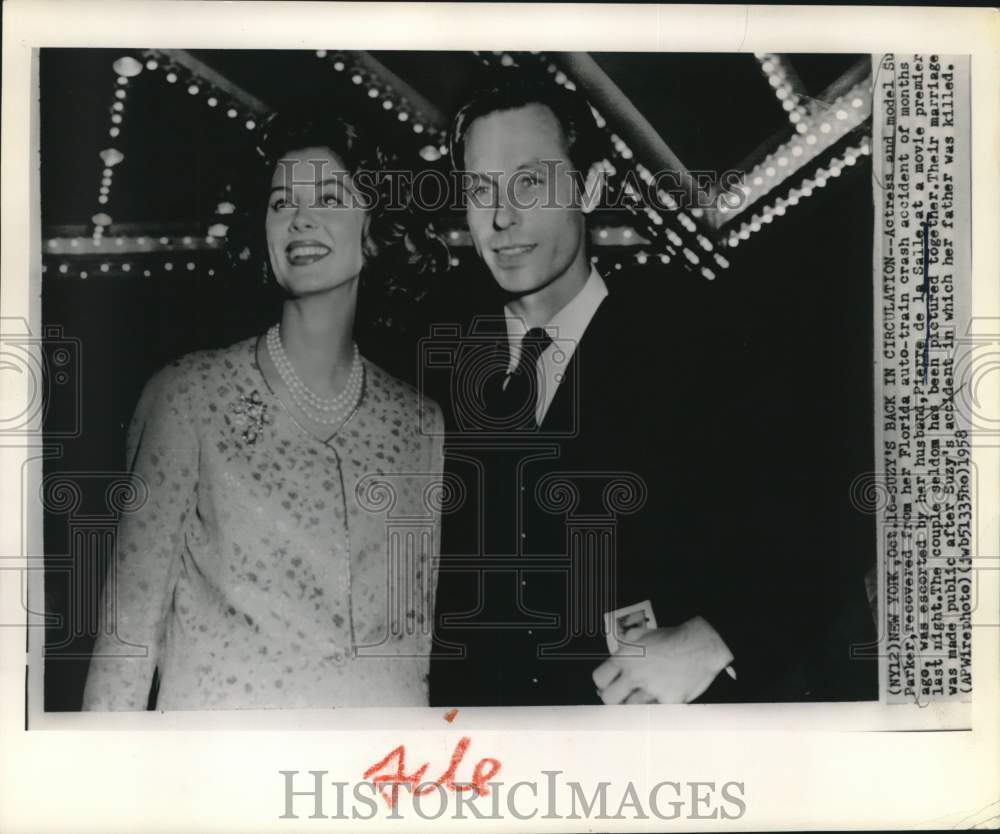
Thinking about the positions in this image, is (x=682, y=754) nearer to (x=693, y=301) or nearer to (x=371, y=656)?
(x=371, y=656)

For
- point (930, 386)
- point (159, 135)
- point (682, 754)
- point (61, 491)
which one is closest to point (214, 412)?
point (61, 491)

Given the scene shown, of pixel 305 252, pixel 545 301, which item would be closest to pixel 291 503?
pixel 305 252

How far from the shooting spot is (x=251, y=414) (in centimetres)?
140

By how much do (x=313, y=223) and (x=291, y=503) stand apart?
0.39 metres

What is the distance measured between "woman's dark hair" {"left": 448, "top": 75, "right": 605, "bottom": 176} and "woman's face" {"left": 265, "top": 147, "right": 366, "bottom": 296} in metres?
0.17

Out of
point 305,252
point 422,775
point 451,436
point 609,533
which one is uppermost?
point 305,252

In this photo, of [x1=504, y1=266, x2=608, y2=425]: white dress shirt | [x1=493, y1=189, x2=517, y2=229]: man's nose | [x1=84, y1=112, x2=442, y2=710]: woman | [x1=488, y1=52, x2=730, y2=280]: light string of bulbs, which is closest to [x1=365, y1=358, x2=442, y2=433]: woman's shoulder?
[x1=84, y1=112, x2=442, y2=710]: woman

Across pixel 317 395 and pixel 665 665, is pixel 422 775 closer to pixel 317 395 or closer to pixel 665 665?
pixel 665 665

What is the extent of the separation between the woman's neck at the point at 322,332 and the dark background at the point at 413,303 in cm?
3

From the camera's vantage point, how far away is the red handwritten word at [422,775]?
1397mm

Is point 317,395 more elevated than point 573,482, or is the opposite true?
point 317,395

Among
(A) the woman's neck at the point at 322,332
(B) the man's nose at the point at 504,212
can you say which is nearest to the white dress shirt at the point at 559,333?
(B) the man's nose at the point at 504,212

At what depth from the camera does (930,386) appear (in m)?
1.45

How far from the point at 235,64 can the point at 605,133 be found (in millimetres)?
531
